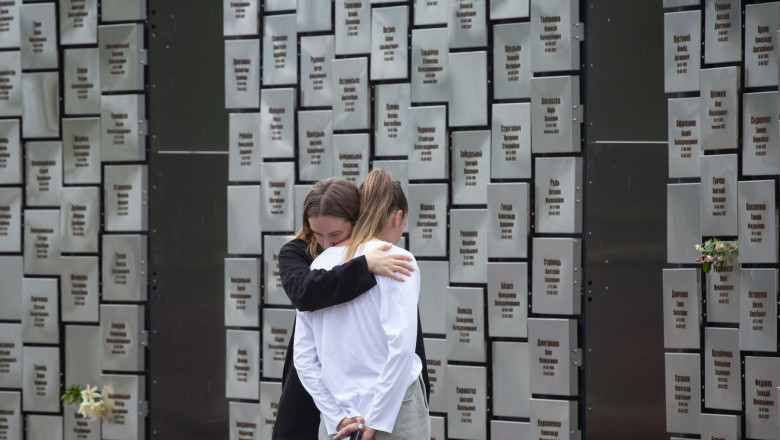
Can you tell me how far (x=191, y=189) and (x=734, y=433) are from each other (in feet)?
8.88

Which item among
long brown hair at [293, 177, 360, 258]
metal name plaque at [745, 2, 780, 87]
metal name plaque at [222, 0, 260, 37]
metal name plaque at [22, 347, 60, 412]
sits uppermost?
metal name plaque at [222, 0, 260, 37]

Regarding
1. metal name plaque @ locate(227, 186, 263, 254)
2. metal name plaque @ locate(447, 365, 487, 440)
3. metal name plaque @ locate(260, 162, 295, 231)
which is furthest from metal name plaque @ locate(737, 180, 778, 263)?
metal name plaque @ locate(227, 186, 263, 254)

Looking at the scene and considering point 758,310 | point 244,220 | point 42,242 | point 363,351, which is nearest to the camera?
point 363,351

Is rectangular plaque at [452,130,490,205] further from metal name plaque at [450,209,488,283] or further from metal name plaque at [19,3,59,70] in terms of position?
metal name plaque at [19,3,59,70]

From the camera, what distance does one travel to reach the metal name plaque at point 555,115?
3.81 m

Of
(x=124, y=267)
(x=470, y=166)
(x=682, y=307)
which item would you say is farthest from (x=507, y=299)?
(x=124, y=267)

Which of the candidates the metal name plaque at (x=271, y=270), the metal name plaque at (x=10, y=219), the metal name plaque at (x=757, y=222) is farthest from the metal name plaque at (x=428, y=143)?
the metal name plaque at (x=10, y=219)

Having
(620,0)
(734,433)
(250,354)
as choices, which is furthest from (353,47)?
(734,433)

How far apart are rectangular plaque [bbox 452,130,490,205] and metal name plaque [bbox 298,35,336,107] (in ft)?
2.20

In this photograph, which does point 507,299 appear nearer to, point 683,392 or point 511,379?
point 511,379

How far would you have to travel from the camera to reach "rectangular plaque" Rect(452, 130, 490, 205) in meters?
3.97

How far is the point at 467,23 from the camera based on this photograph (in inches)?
157

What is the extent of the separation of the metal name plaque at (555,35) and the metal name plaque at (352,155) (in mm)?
858

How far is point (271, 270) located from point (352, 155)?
27.0 inches
